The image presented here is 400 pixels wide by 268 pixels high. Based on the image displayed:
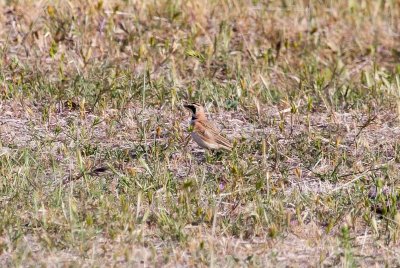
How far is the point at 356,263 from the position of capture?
19.4 ft

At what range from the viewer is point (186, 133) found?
8.15 m

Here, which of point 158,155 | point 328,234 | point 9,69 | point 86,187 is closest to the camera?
point 328,234

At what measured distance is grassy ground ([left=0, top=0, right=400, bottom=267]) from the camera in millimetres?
6129

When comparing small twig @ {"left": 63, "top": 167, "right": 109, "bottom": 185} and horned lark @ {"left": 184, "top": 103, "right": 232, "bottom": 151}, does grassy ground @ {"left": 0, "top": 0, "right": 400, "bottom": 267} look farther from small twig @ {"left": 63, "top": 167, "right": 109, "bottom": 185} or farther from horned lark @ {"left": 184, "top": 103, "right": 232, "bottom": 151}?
horned lark @ {"left": 184, "top": 103, "right": 232, "bottom": 151}

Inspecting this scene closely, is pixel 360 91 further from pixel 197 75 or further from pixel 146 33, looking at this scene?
pixel 146 33

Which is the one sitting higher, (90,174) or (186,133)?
(90,174)

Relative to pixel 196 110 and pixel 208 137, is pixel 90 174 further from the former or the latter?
pixel 196 110

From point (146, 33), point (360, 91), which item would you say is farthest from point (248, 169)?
point (146, 33)

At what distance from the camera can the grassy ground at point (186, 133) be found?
20.1 feet

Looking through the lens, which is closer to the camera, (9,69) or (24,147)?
(24,147)

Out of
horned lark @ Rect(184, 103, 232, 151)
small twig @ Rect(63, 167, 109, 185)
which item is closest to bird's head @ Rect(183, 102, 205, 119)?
horned lark @ Rect(184, 103, 232, 151)

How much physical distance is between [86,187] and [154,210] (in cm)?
60

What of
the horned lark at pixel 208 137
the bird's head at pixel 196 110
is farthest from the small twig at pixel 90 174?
the bird's head at pixel 196 110

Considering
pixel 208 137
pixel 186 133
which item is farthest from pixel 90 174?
pixel 186 133
